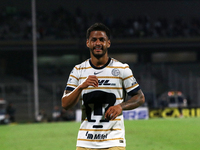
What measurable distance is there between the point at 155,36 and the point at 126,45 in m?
2.89

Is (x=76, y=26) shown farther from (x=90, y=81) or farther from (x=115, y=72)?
(x=90, y=81)

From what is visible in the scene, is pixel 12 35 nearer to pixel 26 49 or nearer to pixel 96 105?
pixel 26 49

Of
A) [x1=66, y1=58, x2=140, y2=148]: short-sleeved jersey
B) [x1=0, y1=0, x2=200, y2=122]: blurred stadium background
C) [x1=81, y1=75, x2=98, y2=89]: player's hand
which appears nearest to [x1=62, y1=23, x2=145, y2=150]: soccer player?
[x1=66, y1=58, x2=140, y2=148]: short-sleeved jersey

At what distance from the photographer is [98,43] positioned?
3830 millimetres

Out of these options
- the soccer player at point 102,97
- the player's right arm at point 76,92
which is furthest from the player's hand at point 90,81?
the soccer player at point 102,97

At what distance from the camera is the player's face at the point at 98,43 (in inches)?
151

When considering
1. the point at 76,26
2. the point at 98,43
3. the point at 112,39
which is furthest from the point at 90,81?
the point at 76,26

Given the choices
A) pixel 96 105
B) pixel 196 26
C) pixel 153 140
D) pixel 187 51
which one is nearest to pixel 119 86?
pixel 96 105

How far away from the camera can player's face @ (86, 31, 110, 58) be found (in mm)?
3844

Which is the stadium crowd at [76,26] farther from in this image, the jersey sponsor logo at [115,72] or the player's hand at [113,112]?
the player's hand at [113,112]

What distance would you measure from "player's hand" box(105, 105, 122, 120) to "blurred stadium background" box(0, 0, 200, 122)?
2700 cm

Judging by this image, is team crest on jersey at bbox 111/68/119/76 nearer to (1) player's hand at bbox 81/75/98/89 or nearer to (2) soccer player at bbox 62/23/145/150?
(2) soccer player at bbox 62/23/145/150

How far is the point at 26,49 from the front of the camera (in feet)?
117

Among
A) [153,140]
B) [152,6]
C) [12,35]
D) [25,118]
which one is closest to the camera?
[153,140]
